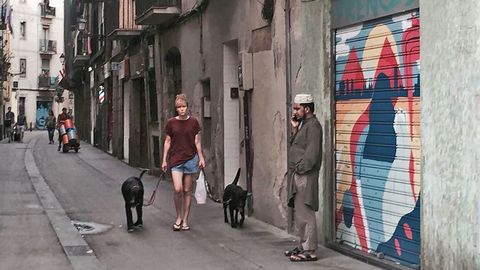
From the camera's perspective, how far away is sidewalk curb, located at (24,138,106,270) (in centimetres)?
707

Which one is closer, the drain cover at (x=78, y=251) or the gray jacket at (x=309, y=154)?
the gray jacket at (x=309, y=154)

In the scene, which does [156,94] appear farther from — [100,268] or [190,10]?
[100,268]

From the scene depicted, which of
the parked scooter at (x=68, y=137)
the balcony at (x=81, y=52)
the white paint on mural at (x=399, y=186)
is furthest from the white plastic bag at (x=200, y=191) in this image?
the balcony at (x=81, y=52)

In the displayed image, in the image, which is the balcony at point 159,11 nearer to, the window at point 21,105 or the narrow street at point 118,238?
the narrow street at point 118,238

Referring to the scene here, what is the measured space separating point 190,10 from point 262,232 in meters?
6.11

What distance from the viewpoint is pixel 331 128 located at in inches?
301

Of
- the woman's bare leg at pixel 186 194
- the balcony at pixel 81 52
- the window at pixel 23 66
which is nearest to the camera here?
the woman's bare leg at pixel 186 194

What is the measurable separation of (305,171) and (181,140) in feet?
8.82

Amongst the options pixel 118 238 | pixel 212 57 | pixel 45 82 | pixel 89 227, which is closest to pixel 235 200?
pixel 118 238

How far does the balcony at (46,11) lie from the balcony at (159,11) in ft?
173

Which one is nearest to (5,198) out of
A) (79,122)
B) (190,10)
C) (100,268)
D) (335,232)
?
(190,10)

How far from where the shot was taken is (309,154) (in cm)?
675

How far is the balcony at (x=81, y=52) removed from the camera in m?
29.9

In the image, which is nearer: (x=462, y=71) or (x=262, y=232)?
(x=462, y=71)
